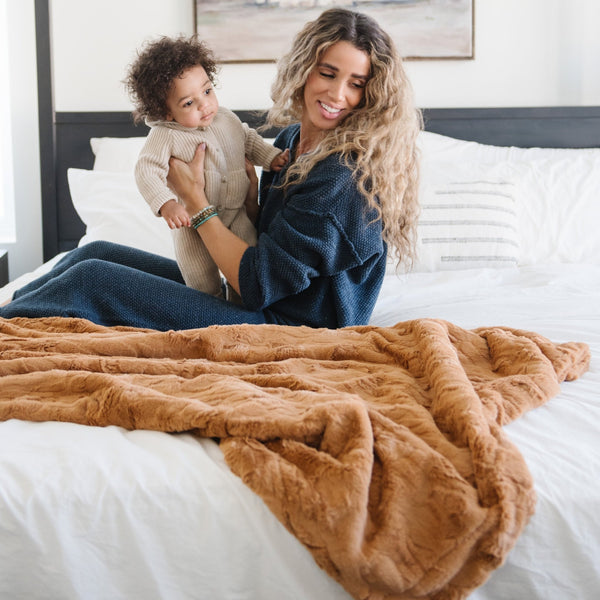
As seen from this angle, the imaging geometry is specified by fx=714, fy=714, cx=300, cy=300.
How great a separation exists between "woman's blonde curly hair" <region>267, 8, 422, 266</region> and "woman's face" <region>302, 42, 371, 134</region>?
1 cm

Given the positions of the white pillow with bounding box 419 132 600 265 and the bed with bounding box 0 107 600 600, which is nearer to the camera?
the bed with bounding box 0 107 600 600

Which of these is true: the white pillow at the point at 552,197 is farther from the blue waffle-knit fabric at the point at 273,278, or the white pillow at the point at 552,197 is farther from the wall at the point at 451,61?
the blue waffle-knit fabric at the point at 273,278

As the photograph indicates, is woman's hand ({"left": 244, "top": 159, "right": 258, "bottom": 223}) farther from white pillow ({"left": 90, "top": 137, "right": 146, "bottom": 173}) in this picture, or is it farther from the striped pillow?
white pillow ({"left": 90, "top": 137, "right": 146, "bottom": 173})

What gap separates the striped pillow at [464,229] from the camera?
217cm

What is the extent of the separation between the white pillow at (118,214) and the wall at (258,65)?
528mm

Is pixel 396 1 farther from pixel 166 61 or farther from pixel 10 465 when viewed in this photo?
pixel 10 465

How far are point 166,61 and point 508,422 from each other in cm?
104

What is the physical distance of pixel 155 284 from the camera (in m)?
1.51

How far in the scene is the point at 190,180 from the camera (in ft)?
5.28

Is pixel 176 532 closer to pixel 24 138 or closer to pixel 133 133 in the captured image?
pixel 133 133

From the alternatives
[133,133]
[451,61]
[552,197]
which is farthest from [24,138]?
[552,197]

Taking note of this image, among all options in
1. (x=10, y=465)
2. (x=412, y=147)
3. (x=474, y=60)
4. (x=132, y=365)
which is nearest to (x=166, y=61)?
(x=412, y=147)

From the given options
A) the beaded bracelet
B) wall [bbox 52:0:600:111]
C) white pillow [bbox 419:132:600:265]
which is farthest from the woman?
wall [bbox 52:0:600:111]

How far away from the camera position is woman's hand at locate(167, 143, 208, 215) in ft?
5.26
